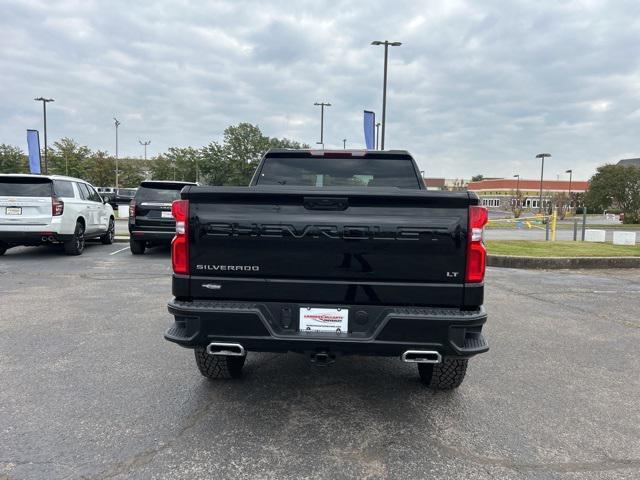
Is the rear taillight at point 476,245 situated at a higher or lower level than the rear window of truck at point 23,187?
lower

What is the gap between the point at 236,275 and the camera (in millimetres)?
2971

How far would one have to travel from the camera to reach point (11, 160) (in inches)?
2347

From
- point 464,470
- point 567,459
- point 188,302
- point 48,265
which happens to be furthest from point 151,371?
point 48,265

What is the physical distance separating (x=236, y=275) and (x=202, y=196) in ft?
1.82

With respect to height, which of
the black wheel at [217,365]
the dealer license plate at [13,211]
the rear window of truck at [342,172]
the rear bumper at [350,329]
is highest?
the rear window of truck at [342,172]

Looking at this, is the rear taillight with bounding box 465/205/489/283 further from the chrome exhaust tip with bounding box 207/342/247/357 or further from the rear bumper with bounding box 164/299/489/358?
the chrome exhaust tip with bounding box 207/342/247/357

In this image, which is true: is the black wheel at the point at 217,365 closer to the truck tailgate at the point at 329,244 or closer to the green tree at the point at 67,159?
the truck tailgate at the point at 329,244

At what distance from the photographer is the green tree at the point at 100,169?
58.9 m

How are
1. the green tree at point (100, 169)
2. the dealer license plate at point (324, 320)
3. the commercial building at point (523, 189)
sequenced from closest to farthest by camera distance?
the dealer license plate at point (324, 320)
the green tree at point (100, 169)
the commercial building at point (523, 189)

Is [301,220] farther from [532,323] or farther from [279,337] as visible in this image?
[532,323]

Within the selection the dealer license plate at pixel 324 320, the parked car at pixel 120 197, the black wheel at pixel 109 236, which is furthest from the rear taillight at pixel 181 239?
the parked car at pixel 120 197

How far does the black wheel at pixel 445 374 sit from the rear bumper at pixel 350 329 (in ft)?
2.08

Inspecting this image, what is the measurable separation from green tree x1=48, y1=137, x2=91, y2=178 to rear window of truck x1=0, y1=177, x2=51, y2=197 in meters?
50.4

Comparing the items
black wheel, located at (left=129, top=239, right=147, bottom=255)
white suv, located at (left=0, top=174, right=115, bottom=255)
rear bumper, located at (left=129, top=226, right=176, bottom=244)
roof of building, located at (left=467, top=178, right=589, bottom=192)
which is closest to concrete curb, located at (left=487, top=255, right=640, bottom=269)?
rear bumper, located at (left=129, top=226, right=176, bottom=244)
